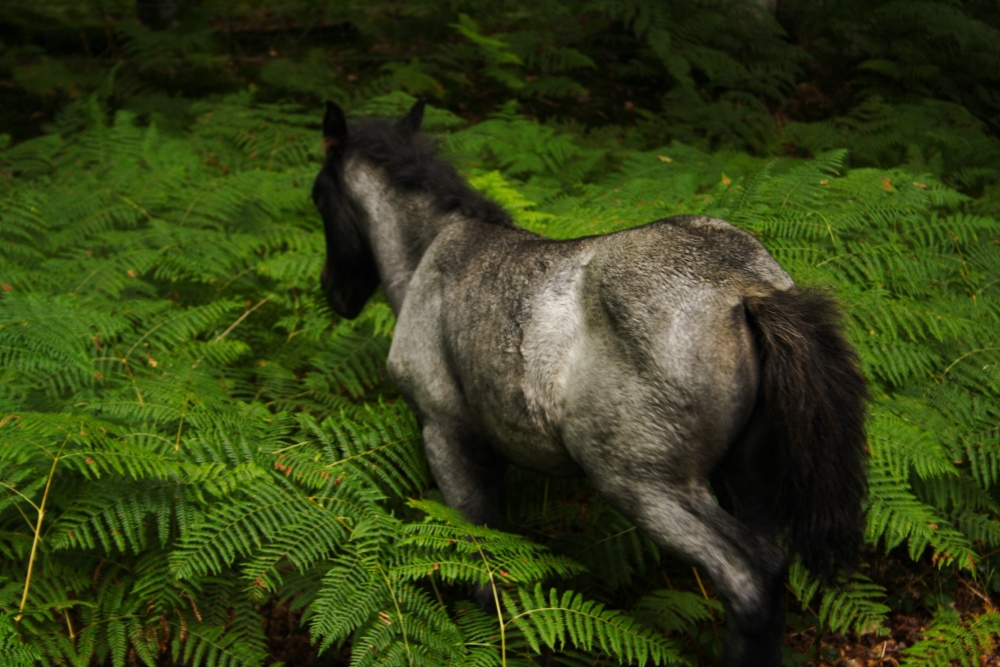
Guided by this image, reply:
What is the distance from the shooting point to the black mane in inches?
160

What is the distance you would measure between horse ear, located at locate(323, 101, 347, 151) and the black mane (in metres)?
0.05

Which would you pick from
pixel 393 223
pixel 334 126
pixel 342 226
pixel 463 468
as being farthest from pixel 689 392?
pixel 334 126

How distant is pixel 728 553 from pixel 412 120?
3.12 m

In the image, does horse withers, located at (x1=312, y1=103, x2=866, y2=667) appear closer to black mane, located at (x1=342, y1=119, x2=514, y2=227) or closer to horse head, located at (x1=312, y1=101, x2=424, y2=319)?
black mane, located at (x1=342, y1=119, x2=514, y2=227)

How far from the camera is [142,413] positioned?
147 inches

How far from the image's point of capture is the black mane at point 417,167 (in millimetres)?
4066

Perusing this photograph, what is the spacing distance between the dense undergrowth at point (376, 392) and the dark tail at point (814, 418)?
1.38 ft

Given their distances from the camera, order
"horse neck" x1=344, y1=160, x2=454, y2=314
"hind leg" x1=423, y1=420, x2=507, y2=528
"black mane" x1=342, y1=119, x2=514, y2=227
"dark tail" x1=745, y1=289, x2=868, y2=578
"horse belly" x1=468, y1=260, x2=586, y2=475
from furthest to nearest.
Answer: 1. "horse neck" x1=344, y1=160, x2=454, y2=314
2. "black mane" x1=342, y1=119, x2=514, y2=227
3. "hind leg" x1=423, y1=420, x2=507, y2=528
4. "horse belly" x1=468, y1=260, x2=586, y2=475
5. "dark tail" x1=745, y1=289, x2=868, y2=578

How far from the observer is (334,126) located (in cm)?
435

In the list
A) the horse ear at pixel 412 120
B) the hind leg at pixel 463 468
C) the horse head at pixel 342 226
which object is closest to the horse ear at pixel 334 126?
the horse head at pixel 342 226

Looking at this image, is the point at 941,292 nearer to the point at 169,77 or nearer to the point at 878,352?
the point at 878,352

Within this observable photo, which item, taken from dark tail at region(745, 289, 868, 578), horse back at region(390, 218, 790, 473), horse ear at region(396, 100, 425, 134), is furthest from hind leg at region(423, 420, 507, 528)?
horse ear at region(396, 100, 425, 134)

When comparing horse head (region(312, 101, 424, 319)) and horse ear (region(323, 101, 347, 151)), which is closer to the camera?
horse ear (region(323, 101, 347, 151))

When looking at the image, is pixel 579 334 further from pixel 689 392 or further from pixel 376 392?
pixel 376 392
